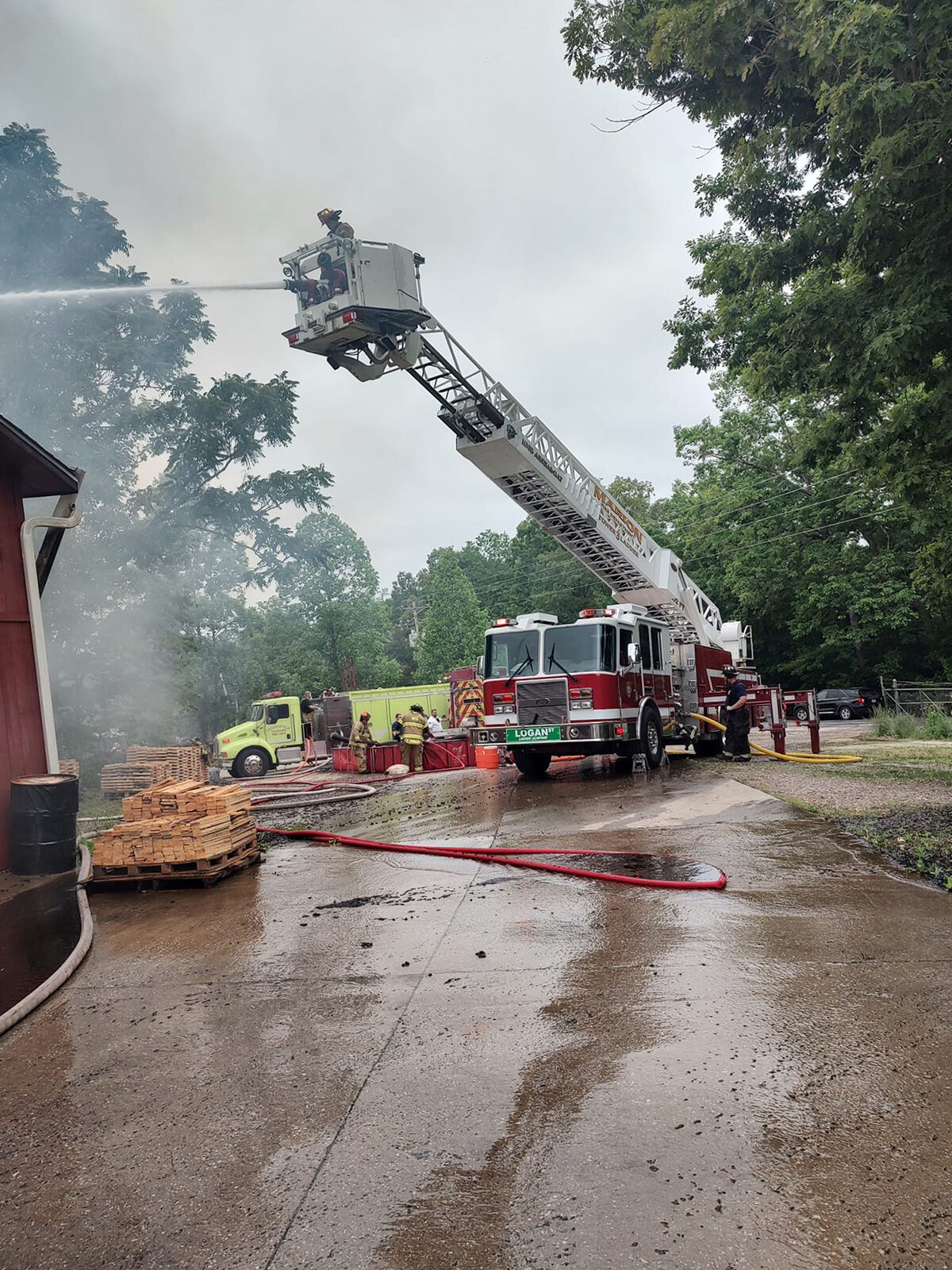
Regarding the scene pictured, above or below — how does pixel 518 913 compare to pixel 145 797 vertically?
below

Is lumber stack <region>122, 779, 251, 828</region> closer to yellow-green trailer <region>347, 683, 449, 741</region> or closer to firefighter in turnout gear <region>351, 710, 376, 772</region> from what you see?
firefighter in turnout gear <region>351, 710, 376, 772</region>

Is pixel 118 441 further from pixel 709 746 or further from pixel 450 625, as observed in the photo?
pixel 450 625

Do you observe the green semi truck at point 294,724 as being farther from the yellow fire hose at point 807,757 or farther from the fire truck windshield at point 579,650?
the fire truck windshield at point 579,650

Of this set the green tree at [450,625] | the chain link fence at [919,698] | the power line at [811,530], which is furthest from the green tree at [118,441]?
the green tree at [450,625]

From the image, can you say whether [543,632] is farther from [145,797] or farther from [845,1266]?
[845,1266]

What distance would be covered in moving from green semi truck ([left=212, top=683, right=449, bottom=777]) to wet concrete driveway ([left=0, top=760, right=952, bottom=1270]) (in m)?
16.9

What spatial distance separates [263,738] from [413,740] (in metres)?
8.42

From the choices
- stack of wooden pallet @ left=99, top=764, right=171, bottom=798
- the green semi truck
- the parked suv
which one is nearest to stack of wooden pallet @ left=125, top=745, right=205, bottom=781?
stack of wooden pallet @ left=99, top=764, right=171, bottom=798

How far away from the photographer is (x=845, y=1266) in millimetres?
2098

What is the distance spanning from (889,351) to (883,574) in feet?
96.9

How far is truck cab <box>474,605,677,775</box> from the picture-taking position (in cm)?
1275

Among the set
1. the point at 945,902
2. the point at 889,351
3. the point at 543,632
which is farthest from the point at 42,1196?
the point at 543,632

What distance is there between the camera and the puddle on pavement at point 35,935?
480 cm

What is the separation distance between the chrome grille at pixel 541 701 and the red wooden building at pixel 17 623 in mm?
6718
